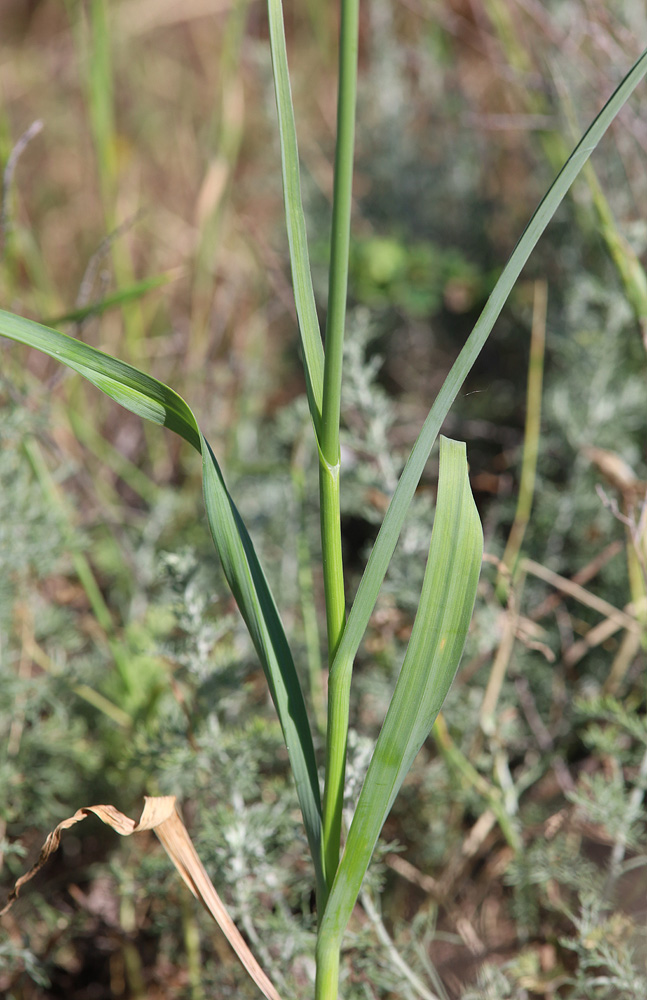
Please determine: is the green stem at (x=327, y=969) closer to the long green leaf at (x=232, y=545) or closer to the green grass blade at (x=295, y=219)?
the long green leaf at (x=232, y=545)

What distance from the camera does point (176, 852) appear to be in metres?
0.59

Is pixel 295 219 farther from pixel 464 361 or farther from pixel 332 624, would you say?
pixel 332 624

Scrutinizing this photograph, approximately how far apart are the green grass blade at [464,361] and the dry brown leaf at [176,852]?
183 mm

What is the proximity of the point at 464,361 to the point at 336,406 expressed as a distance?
0.08 meters

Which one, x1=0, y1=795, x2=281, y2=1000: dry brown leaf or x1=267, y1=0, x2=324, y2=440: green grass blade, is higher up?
x1=267, y1=0, x2=324, y2=440: green grass blade

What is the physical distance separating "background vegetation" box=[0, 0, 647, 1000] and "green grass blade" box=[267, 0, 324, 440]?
0.14m

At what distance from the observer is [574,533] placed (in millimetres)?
1185

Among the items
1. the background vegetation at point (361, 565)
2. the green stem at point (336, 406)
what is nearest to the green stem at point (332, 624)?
Result: the green stem at point (336, 406)

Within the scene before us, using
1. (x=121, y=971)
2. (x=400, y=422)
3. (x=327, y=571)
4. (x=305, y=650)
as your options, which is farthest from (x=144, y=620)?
(x=327, y=571)

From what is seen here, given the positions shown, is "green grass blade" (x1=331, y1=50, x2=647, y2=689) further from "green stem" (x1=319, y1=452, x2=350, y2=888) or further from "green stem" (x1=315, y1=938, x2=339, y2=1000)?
"green stem" (x1=315, y1=938, x2=339, y2=1000)

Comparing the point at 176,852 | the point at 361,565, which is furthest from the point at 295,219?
the point at 361,565

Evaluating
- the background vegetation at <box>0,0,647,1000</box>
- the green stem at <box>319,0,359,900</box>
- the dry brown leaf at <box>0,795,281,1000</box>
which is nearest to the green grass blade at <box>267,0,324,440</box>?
the green stem at <box>319,0,359,900</box>

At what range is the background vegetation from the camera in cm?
78

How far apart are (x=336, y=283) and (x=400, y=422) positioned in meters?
1.02
